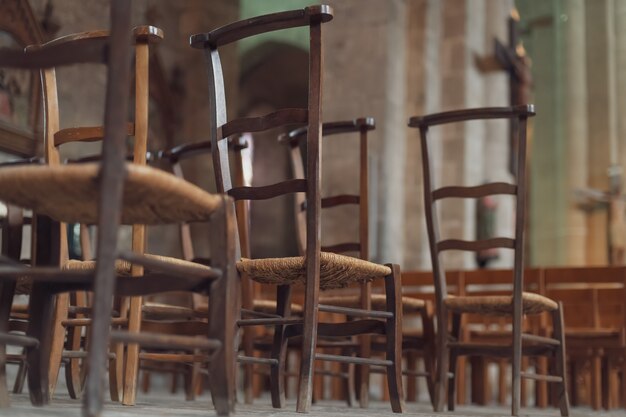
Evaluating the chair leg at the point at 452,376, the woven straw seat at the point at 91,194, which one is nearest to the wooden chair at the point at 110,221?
the woven straw seat at the point at 91,194

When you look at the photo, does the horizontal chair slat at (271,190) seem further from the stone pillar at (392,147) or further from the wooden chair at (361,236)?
the stone pillar at (392,147)

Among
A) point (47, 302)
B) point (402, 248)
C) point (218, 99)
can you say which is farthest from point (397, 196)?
point (47, 302)

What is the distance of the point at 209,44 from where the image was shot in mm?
3105

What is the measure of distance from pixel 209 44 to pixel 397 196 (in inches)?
229

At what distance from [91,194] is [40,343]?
56 cm

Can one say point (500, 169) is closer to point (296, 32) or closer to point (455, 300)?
point (296, 32)

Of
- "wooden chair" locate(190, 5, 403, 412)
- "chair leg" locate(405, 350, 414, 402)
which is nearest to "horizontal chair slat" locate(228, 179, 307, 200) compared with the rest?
"wooden chair" locate(190, 5, 403, 412)

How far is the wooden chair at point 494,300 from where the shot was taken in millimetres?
3756

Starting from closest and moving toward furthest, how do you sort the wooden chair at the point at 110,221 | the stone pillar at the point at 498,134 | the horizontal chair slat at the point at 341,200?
the wooden chair at the point at 110,221
the horizontal chair slat at the point at 341,200
the stone pillar at the point at 498,134

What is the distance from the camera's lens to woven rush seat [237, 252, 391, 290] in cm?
307

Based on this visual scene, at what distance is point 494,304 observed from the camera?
12.5 feet

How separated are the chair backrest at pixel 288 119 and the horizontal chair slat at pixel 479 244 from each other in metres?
0.99

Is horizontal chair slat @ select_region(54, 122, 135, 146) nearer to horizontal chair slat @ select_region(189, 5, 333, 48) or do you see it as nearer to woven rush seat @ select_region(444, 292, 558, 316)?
horizontal chair slat @ select_region(189, 5, 333, 48)

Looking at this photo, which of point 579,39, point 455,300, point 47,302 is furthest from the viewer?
point 579,39
